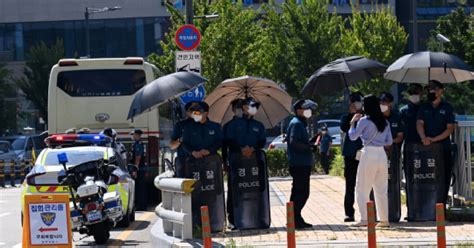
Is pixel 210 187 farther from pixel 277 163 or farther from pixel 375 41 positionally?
pixel 375 41

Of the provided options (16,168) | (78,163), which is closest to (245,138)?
(78,163)

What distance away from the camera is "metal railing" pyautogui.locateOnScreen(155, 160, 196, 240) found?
532 inches

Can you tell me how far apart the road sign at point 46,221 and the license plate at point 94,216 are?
2152 millimetres

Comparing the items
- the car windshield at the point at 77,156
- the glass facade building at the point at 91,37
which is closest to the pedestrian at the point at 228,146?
the car windshield at the point at 77,156

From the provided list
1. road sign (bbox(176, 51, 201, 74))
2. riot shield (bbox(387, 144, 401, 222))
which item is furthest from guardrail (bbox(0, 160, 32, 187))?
riot shield (bbox(387, 144, 401, 222))

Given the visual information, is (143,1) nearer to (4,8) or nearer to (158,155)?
(4,8)

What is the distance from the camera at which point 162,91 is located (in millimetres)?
15250

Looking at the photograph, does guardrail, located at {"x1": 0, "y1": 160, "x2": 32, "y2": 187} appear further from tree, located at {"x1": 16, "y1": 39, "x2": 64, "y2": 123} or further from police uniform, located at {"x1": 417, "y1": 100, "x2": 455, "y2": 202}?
police uniform, located at {"x1": 417, "y1": 100, "x2": 455, "y2": 202}

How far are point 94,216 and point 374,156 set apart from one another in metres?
4.39

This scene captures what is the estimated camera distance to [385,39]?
163ft

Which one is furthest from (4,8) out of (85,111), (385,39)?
(85,111)

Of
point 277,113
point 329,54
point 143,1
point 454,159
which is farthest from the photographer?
point 143,1

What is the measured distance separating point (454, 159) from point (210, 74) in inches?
756

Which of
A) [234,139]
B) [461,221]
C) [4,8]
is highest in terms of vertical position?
[4,8]
